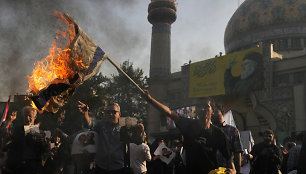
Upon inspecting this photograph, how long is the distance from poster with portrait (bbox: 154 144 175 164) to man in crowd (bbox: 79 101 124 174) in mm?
3588

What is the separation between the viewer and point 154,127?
33.5 meters

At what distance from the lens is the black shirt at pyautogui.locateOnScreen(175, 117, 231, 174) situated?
4.67 m

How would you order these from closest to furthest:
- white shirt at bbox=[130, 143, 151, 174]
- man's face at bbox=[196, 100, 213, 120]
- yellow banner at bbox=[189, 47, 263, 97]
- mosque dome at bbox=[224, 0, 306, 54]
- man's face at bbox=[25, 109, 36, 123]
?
man's face at bbox=[196, 100, 213, 120] → man's face at bbox=[25, 109, 36, 123] → white shirt at bbox=[130, 143, 151, 174] → yellow banner at bbox=[189, 47, 263, 97] → mosque dome at bbox=[224, 0, 306, 54]

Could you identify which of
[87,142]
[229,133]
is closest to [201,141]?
[229,133]

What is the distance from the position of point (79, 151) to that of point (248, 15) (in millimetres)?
32561

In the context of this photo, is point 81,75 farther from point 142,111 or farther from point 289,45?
point 142,111

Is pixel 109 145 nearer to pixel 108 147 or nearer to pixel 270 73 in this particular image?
pixel 108 147

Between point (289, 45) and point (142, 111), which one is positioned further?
point (142, 111)

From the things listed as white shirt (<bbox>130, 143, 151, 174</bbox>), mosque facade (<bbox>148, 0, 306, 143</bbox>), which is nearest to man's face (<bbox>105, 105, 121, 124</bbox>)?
white shirt (<bbox>130, 143, 151, 174</bbox>)

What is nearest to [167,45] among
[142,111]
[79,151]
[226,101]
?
[226,101]

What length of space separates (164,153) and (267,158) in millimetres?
3183

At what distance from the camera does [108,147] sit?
18.3 feet

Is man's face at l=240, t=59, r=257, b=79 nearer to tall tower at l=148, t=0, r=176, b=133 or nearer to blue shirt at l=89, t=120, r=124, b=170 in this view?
tall tower at l=148, t=0, r=176, b=133

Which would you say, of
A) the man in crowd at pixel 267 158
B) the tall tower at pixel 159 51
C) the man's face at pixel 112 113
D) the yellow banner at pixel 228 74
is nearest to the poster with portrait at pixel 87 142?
the man's face at pixel 112 113
